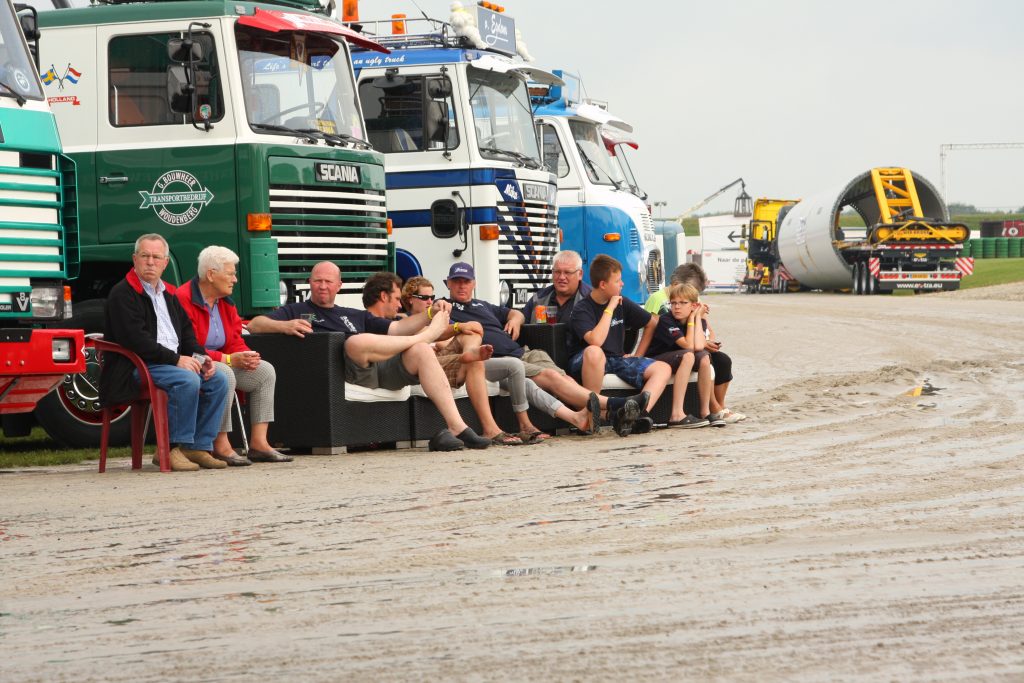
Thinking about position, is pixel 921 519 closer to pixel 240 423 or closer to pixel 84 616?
pixel 84 616

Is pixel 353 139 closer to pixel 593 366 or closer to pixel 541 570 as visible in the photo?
pixel 593 366

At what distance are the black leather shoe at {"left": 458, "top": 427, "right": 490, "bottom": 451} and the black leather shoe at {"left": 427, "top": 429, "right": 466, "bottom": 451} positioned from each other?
0.07m

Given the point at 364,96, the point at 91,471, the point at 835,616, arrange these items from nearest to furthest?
the point at 835,616
the point at 91,471
the point at 364,96

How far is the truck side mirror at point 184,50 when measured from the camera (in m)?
11.2

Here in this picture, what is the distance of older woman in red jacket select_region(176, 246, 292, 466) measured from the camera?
31.5 feet

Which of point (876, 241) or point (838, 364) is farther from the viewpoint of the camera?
point (876, 241)

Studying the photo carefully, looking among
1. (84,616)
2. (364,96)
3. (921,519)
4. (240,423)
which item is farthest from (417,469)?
(364,96)

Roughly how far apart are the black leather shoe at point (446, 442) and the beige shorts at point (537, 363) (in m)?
1.16

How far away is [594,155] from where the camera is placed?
19.5 m

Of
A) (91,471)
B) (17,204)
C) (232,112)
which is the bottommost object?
(91,471)

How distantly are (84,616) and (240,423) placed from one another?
17.2ft

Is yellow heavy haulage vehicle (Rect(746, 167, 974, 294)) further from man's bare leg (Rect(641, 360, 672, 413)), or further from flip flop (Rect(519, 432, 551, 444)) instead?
flip flop (Rect(519, 432, 551, 444))

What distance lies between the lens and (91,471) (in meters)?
9.55

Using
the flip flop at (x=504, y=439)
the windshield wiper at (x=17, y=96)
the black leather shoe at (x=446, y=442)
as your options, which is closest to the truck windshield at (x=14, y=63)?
the windshield wiper at (x=17, y=96)
